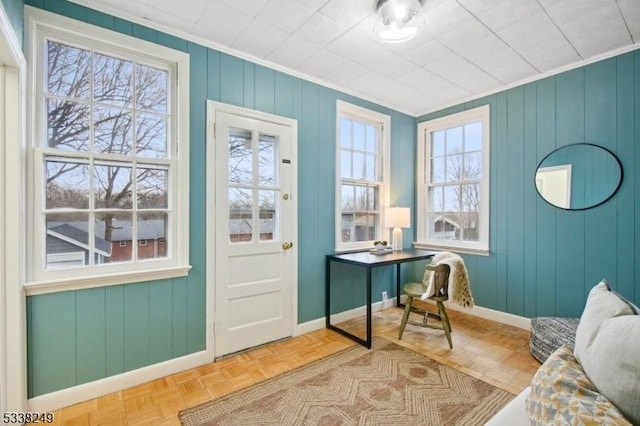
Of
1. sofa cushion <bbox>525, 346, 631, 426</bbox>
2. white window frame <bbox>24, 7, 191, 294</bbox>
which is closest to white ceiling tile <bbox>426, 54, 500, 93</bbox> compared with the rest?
white window frame <bbox>24, 7, 191, 294</bbox>

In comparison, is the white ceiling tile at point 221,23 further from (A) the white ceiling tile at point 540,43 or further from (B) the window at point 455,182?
(B) the window at point 455,182

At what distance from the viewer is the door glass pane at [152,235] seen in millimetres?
2199

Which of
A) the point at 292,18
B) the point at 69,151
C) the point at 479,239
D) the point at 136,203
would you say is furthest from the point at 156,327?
the point at 479,239

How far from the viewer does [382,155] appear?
3805 millimetres

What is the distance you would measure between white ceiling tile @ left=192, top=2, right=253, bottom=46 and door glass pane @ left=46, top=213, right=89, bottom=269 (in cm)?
159

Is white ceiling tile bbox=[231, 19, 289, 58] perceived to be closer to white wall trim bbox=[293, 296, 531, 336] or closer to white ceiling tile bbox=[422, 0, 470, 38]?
white ceiling tile bbox=[422, 0, 470, 38]

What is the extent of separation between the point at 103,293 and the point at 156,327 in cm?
A: 44

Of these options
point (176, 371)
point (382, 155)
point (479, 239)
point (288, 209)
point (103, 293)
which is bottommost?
point (176, 371)

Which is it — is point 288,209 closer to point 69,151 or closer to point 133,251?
point 133,251

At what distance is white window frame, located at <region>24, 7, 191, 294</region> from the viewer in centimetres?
182

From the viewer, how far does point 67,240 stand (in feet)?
6.44

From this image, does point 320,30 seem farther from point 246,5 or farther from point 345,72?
point 345,72

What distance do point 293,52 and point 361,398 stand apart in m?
2.74

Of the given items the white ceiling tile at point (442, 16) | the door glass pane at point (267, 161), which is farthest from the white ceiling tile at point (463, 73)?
the door glass pane at point (267, 161)
